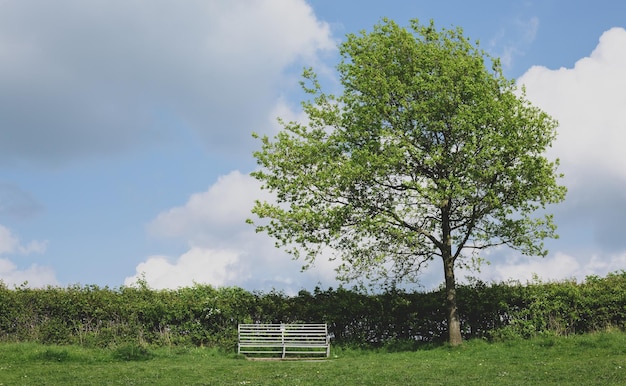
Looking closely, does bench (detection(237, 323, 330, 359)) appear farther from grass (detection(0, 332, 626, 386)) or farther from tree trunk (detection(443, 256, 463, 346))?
tree trunk (detection(443, 256, 463, 346))

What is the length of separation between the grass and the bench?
2.44ft

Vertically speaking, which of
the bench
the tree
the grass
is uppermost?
the tree

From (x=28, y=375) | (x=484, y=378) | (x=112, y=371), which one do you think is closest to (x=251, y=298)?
(x=112, y=371)

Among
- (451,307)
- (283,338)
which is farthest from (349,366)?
(451,307)

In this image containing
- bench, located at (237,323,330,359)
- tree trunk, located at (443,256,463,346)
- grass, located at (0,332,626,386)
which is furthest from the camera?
tree trunk, located at (443,256,463,346)

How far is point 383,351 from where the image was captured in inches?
982

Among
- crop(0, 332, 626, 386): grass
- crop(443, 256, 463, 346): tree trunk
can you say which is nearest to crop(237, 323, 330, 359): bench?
crop(0, 332, 626, 386): grass

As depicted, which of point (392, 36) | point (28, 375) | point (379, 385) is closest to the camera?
point (379, 385)

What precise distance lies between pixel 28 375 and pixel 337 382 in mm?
8571

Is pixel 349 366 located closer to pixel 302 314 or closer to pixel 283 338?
pixel 283 338

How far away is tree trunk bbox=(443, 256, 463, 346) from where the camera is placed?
982 inches

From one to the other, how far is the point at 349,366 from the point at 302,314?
6.69 metres

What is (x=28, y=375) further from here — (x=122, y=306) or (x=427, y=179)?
(x=427, y=179)

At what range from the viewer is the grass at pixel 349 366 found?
16.9 meters
